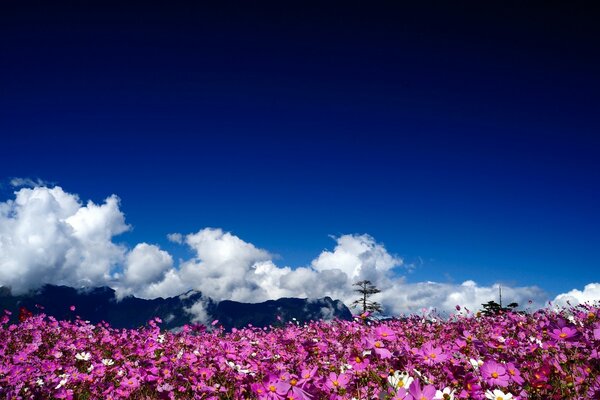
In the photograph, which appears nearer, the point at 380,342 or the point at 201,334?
the point at 380,342

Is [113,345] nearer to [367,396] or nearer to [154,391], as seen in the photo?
[154,391]

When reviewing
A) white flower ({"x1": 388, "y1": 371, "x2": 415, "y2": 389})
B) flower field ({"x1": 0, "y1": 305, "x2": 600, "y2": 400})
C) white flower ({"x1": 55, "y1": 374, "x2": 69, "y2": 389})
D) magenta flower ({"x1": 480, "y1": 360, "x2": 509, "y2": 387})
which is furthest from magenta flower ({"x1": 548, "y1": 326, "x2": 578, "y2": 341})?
white flower ({"x1": 55, "y1": 374, "x2": 69, "y2": 389})

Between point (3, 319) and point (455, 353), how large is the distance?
11.0m

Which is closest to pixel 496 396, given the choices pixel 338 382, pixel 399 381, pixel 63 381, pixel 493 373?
pixel 493 373

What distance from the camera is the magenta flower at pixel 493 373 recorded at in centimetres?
292

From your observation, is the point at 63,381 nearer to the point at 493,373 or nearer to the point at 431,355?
the point at 431,355

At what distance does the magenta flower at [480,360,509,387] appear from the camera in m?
2.92

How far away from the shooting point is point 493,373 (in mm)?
2988

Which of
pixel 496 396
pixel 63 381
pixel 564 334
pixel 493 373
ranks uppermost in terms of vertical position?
pixel 564 334

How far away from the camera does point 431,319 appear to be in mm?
10133

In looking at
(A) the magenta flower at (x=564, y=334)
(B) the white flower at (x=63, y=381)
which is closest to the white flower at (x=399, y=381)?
(A) the magenta flower at (x=564, y=334)

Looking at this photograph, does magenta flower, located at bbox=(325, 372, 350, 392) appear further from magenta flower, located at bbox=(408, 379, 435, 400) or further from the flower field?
magenta flower, located at bbox=(408, 379, 435, 400)

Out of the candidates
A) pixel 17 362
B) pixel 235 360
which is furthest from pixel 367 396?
pixel 17 362

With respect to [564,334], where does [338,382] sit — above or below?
below
